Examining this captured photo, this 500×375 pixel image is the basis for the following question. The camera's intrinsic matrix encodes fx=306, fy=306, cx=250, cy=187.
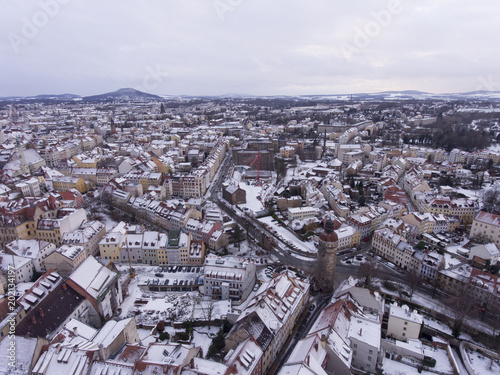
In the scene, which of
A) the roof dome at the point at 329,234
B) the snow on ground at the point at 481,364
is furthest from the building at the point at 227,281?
the snow on ground at the point at 481,364

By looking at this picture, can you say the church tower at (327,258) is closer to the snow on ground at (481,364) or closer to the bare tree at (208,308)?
the bare tree at (208,308)

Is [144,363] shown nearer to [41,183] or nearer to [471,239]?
[471,239]

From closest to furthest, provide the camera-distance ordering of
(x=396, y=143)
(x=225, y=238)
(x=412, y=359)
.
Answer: (x=412, y=359), (x=225, y=238), (x=396, y=143)

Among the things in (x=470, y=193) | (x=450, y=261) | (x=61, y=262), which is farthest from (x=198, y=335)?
(x=470, y=193)

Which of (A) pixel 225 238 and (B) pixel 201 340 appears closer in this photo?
(B) pixel 201 340

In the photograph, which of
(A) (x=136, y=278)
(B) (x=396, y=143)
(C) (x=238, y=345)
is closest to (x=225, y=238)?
(A) (x=136, y=278)

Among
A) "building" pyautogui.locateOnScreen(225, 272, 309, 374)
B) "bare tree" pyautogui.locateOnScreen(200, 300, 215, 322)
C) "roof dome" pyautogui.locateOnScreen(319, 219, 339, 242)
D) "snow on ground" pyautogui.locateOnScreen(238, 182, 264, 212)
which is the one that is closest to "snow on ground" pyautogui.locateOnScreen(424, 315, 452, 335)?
"roof dome" pyautogui.locateOnScreen(319, 219, 339, 242)
